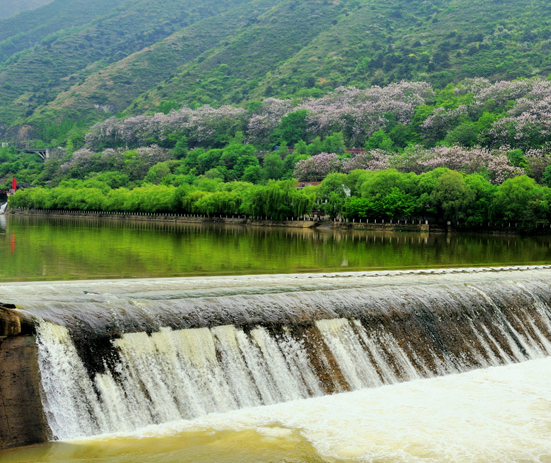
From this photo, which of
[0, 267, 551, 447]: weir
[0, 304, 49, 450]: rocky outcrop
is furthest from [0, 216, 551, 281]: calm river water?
[0, 304, 49, 450]: rocky outcrop

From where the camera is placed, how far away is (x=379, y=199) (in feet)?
275

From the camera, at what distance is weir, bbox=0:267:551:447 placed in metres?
14.2

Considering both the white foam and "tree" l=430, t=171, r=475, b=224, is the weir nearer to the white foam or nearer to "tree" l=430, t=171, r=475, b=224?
the white foam

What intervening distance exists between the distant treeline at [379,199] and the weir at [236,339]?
50.2 metres

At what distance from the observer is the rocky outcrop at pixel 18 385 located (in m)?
13.1

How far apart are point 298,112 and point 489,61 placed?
50.8 m

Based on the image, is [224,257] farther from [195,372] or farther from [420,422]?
[420,422]

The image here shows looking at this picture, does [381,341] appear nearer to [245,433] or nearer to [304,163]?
[245,433]

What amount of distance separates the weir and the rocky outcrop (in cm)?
4

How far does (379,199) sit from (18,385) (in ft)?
239

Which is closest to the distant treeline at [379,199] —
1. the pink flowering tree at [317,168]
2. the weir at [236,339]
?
the pink flowering tree at [317,168]

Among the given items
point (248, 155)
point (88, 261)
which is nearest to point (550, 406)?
point (88, 261)

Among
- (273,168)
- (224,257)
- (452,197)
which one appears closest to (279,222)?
(452,197)

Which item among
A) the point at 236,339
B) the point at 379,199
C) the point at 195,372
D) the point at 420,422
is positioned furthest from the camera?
Result: the point at 379,199
